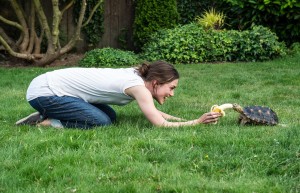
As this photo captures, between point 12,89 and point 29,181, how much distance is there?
4705mm

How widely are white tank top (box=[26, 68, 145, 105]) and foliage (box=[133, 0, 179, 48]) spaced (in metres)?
7.37

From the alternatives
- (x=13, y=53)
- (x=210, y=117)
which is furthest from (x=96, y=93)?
(x=13, y=53)

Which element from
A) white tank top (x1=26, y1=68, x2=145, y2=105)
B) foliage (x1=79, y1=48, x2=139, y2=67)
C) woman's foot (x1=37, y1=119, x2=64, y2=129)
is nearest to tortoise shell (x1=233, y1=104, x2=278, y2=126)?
white tank top (x1=26, y1=68, x2=145, y2=105)

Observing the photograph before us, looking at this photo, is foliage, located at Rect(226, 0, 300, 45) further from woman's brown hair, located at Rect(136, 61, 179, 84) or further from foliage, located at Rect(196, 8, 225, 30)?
woman's brown hair, located at Rect(136, 61, 179, 84)

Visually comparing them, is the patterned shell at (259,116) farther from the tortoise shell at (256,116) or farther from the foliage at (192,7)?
the foliage at (192,7)

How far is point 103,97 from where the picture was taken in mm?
5145

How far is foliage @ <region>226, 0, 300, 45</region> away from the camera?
1231 centimetres

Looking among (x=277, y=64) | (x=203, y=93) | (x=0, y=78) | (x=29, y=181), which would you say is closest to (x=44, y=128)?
(x=29, y=181)

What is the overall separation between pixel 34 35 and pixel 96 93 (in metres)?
6.92

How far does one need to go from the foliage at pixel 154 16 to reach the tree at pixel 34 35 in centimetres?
114

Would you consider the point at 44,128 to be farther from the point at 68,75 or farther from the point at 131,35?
the point at 131,35

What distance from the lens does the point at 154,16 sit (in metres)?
12.5

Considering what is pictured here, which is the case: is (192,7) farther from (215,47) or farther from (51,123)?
(51,123)

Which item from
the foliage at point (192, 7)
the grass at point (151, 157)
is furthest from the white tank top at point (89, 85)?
the foliage at point (192, 7)
